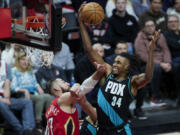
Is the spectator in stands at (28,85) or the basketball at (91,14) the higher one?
the basketball at (91,14)

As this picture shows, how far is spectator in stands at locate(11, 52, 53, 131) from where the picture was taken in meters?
7.25

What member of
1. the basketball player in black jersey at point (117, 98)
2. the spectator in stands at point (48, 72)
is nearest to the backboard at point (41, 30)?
the basketball player in black jersey at point (117, 98)

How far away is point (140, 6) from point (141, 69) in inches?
75.4

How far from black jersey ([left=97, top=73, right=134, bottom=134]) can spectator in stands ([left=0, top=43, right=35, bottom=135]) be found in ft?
6.96

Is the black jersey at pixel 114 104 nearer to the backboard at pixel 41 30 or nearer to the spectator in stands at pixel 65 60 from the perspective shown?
the backboard at pixel 41 30

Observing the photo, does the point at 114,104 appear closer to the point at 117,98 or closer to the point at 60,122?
the point at 117,98

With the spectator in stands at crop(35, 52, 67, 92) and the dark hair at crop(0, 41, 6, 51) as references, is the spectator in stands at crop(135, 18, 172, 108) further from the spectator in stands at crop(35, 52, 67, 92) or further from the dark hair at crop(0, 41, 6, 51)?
the dark hair at crop(0, 41, 6, 51)

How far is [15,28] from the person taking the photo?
516 centimetres

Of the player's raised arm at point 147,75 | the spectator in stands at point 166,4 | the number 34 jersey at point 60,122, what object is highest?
the spectator in stands at point 166,4

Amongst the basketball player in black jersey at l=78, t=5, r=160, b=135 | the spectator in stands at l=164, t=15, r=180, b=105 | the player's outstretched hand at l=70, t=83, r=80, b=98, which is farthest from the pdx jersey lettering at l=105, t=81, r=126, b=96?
the spectator in stands at l=164, t=15, r=180, b=105

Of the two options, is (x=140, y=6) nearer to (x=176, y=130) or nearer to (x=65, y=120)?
(x=176, y=130)

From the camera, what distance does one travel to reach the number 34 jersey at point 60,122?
15.7 ft

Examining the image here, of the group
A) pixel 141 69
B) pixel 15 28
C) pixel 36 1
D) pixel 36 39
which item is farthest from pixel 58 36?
pixel 141 69

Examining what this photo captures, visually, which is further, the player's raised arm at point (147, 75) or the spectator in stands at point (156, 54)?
the spectator in stands at point (156, 54)
